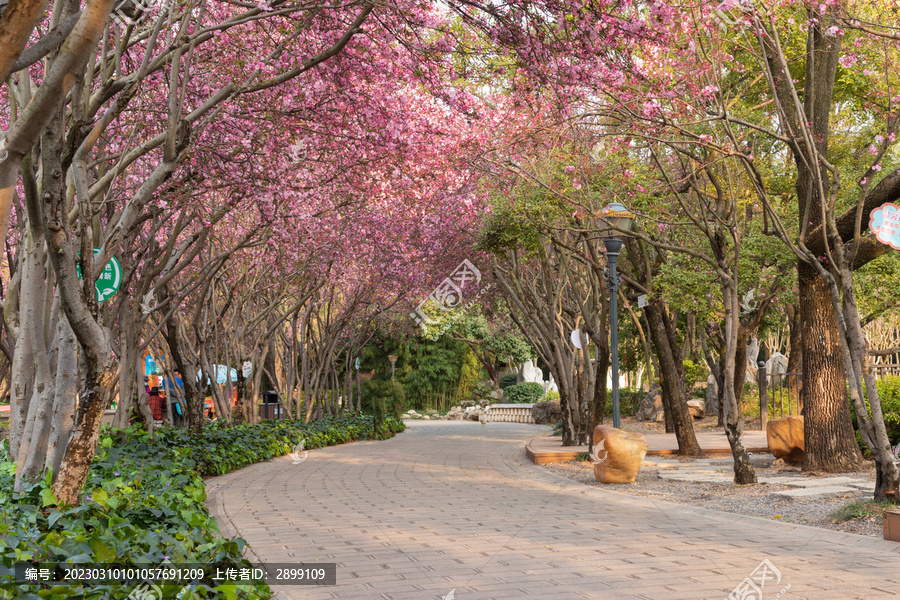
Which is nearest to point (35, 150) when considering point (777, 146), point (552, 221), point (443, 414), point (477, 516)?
point (477, 516)

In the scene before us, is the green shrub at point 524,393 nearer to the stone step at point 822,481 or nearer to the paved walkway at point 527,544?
the paved walkway at point 527,544

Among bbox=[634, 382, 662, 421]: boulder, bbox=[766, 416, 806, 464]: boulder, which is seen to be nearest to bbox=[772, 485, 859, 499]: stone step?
bbox=[766, 416, 806, 464]: boulder

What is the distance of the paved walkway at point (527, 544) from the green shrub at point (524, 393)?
29467 millimetres

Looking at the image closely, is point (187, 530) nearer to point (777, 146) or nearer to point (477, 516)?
point (477, 516)

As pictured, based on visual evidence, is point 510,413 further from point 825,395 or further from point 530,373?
point 825,395

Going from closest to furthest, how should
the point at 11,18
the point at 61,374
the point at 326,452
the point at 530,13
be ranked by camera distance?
the point at 11,18, the point at 61,374, the point at 530,13, the point at 326,452

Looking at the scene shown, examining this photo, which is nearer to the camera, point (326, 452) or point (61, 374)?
point (61, 374)

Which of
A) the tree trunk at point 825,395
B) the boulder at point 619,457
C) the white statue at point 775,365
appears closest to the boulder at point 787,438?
the tree trunk at point 825,395

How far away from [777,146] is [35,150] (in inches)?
575

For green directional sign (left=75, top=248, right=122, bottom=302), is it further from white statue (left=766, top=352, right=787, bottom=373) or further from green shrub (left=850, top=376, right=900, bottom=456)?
white statue (left=766, top=352, right=787, bottom=373)

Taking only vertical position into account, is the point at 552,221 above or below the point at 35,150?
above

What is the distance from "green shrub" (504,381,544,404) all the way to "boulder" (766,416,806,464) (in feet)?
92.9

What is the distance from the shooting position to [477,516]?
8172 mm

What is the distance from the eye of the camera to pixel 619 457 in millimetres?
10930
